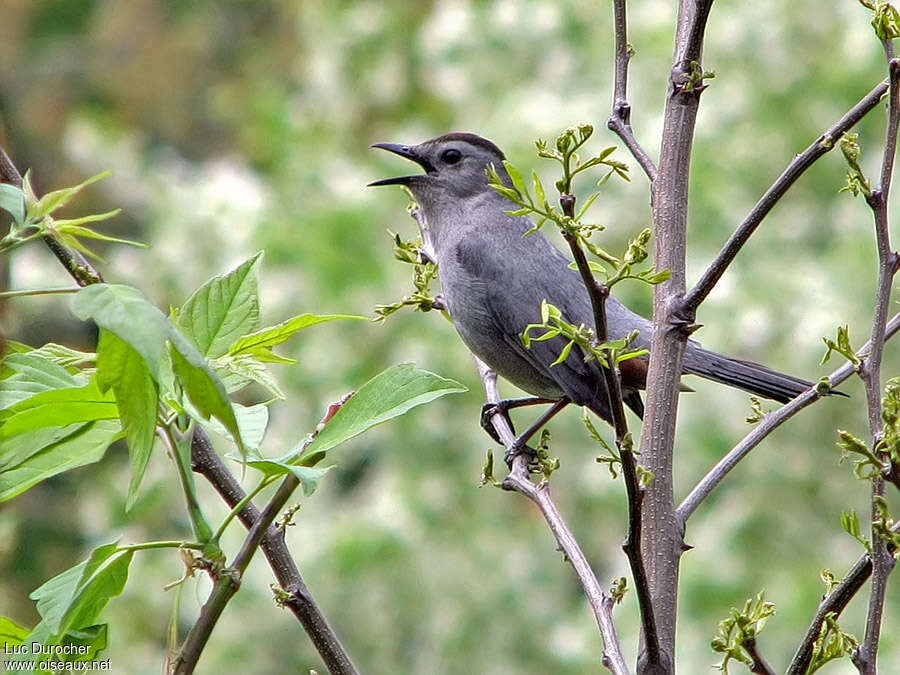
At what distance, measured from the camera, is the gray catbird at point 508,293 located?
290cm

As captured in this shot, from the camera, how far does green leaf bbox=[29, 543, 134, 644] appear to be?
3.33ft

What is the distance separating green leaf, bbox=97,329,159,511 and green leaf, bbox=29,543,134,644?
0.08 m

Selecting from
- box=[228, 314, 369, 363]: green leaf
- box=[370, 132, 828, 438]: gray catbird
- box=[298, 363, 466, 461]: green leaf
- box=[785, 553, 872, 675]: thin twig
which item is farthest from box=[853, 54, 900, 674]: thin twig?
box=[370, 132, 828, 438]: gray catbird

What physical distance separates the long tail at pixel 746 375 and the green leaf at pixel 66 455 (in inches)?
77.6

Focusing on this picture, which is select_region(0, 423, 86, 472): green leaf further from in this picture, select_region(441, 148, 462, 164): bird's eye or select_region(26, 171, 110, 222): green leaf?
select_region(441, 148, 462, 164): bird's eye

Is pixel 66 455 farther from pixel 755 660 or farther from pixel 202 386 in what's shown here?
pixel 755 660

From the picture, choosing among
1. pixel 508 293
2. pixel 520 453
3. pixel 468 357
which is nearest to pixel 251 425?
pixel 520 453

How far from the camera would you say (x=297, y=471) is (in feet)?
3.40

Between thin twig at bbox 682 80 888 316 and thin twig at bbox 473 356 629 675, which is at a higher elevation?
thin twig at bbox 682 80 888 316

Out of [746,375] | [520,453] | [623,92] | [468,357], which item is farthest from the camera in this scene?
[468,357]

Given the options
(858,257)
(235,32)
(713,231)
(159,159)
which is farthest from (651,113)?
(235,32)

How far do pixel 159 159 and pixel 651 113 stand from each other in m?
Answer: 3.71

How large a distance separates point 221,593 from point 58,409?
0.73 feet

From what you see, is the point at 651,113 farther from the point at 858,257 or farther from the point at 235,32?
the point at 235,32
